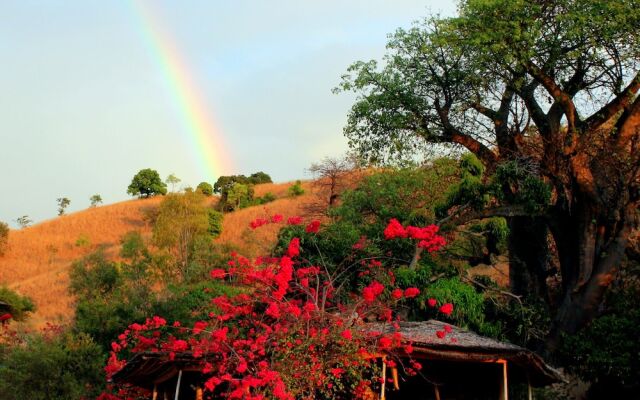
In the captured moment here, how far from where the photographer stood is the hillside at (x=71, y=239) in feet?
165

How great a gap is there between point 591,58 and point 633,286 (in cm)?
647

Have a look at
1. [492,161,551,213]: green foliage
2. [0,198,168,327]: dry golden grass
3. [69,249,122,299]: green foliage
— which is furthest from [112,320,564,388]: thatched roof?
[0,198,168,327]: dry golden grass

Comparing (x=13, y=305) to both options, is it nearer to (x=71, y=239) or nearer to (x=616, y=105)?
(x=616, y=105)

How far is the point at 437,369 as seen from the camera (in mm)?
16547

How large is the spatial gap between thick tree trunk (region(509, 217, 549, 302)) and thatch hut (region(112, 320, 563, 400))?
493 centimetres

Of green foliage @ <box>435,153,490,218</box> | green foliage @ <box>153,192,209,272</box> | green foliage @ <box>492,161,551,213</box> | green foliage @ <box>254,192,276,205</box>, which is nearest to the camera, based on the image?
green foliage @ <box>492,161,551,213</box>

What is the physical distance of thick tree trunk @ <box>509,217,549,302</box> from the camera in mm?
22625

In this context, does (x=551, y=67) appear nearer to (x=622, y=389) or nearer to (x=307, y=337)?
(x=622, y=389)

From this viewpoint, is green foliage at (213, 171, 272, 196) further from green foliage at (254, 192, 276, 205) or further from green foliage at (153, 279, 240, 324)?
green foliage at (153, 279, 240, 324)

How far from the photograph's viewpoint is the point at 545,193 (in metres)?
20.2

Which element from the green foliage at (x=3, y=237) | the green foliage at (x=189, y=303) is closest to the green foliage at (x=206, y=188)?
the green foliage at (x=3, y=237)

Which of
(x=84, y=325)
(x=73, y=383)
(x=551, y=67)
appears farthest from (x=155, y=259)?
(x=551, y=67)

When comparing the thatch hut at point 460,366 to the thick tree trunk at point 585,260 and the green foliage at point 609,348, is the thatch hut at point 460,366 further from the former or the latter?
the thick tree trunk at point 585,260

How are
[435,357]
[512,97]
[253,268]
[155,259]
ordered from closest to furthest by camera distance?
1. [435,357]
2. [253,268]
3. [512,97]
4. [155,259]
